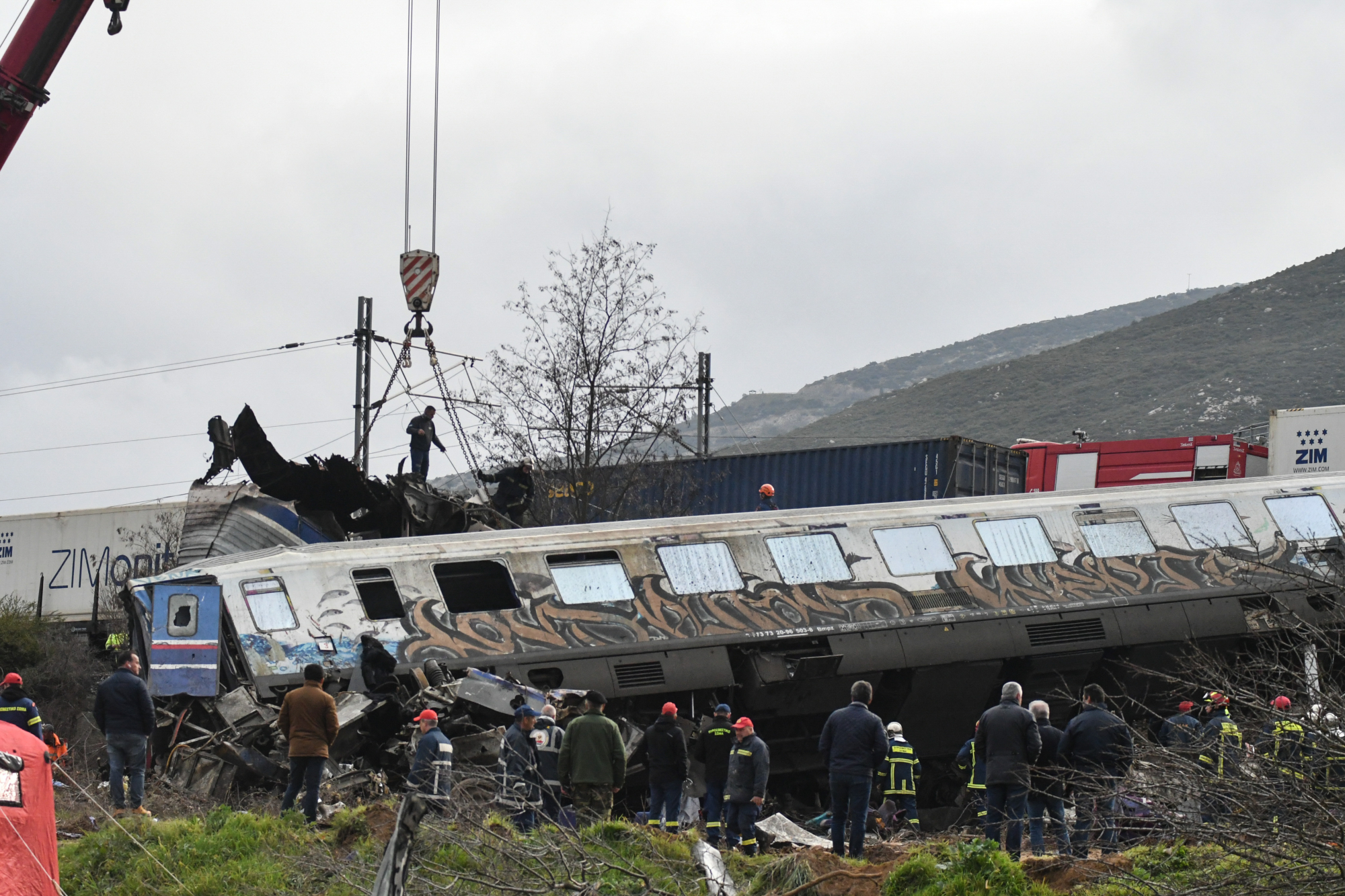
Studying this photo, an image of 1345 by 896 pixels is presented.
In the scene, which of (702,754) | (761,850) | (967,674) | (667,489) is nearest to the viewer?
(761,850)

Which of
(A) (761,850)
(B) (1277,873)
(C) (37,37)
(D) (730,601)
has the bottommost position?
(A) (761,850)

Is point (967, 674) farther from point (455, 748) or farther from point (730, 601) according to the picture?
point (455, 748)

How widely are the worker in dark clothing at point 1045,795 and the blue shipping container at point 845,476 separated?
13662 millimetres

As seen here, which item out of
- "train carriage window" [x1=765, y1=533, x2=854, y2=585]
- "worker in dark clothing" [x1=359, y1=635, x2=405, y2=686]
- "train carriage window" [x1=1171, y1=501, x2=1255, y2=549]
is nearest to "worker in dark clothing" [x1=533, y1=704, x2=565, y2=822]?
"worker in dark clothing" [x1=359, y1=635, x2=405, y2=686]

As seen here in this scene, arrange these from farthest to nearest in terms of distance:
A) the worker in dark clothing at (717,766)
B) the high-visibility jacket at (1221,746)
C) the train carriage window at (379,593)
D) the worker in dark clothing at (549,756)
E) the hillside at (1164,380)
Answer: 1. the hillside at (1164,380)
2. the train carriage window at (379,593)
3. the worker in dark clothing at (717,766)
4. the worker in dark clothing at (549,756)
5. the high-visibility jacket at (1221,746)

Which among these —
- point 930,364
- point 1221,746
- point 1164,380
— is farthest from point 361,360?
point 930,364

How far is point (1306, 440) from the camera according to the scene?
2645 cm

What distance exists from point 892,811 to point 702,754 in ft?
8.15

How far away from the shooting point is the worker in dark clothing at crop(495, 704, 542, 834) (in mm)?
12008

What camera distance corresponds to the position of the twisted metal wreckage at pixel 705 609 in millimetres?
15148

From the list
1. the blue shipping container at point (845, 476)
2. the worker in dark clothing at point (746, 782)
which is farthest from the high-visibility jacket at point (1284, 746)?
the blue shipping container at point (845, 476)

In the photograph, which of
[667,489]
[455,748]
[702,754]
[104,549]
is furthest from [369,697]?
[104,549]

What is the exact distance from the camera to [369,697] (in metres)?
14.6

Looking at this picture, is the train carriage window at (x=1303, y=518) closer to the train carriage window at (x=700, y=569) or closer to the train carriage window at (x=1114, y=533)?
the train carriage window at (x=1114, y=533)
